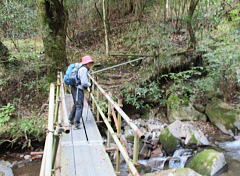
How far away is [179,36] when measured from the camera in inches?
512

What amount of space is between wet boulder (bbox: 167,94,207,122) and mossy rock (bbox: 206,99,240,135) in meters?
0.45

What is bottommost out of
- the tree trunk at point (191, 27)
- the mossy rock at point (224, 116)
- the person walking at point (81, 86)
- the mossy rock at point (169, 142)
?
the mossy rock at point (169, 142)

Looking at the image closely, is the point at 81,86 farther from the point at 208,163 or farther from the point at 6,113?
the point at 6,113

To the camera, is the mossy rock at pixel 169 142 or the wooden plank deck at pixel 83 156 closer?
the wooden plank deck at pixel 83 156

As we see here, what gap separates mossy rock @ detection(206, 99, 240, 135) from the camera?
8359mm

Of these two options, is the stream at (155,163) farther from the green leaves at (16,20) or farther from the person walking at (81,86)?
the green leaves at (16,20)

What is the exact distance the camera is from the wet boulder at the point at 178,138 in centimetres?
746

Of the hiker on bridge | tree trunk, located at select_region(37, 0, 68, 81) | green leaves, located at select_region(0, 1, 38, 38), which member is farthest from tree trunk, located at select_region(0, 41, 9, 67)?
the hiker on bridge

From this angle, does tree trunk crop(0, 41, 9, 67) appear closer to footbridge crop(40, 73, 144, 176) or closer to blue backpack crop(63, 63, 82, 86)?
blue backpack crop(63, 63, 82, 86)

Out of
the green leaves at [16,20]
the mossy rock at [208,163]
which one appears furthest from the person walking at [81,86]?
the green leaves at [16,20]

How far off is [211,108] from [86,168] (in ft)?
→ 23.4

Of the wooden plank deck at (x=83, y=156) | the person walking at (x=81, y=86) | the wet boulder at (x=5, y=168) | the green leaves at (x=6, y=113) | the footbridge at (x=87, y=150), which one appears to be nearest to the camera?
the footbridge at (x=87, y=150)

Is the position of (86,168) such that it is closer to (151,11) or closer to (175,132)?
(175,132)

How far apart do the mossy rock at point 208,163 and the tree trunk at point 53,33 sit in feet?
20.1
